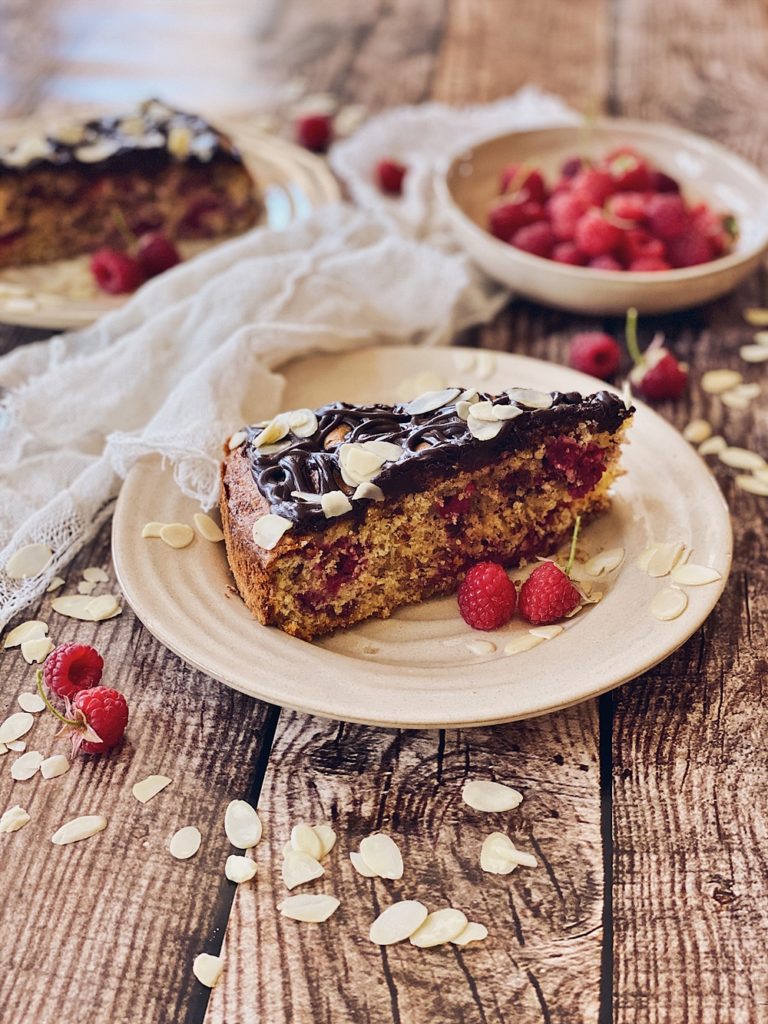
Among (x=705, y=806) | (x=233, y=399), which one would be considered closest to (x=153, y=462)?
(x=233, y=399)

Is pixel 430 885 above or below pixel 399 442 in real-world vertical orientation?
below

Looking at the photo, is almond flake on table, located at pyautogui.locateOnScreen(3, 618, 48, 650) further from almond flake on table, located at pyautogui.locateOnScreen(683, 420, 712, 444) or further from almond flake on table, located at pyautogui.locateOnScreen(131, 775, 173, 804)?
almond flake on table, located at pyautogui.locateOnScreen(683, 420, 712, 444)

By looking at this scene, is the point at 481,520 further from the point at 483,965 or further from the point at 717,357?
the point at 717,357

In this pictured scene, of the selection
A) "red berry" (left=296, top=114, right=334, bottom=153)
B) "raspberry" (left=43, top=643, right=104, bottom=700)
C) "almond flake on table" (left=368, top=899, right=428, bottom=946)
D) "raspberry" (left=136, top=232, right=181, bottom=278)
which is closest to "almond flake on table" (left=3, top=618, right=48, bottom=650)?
"raspberry" (left=43, top=643, right=104, bottom=700)

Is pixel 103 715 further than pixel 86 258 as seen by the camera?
No

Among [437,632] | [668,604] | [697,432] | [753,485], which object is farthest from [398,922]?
[697,432]

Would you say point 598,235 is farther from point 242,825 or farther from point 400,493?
point 242,825
